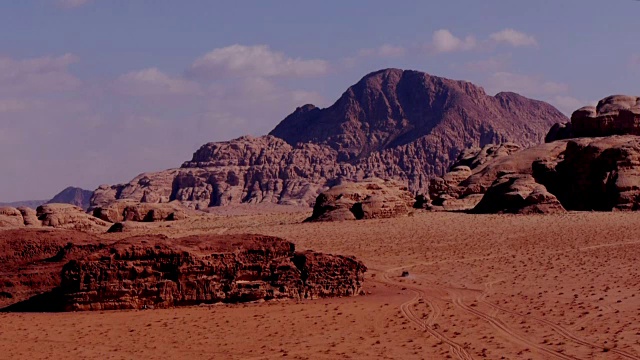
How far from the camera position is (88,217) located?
43125 millimetres

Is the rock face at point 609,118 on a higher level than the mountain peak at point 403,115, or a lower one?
lower

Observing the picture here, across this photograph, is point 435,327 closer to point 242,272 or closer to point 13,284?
point 242,272

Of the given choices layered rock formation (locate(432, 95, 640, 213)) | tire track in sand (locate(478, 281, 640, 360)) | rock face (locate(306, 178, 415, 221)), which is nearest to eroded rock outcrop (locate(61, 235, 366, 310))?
tire track in sand (locate(478, 281, 640, 360))

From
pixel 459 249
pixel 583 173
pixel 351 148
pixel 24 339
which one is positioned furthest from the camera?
Answer: pixel 351 148

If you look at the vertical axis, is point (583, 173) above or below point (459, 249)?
above

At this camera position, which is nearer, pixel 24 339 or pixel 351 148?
Result: pixel 24 339

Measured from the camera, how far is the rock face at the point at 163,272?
15359mm

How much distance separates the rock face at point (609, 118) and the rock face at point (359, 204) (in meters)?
18.2

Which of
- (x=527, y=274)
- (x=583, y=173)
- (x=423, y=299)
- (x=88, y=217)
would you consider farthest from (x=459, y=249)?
(x=88, y=217)

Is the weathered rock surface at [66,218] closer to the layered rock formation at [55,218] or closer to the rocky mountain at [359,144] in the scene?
the layered rock formation at [55,218]

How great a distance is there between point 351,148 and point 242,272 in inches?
5127

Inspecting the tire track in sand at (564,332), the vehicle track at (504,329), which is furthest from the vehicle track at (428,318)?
the tire track in sand at (564,332)

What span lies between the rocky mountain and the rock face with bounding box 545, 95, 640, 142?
1884 inches

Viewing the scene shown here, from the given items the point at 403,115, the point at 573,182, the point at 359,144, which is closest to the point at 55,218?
the point at 573,182
